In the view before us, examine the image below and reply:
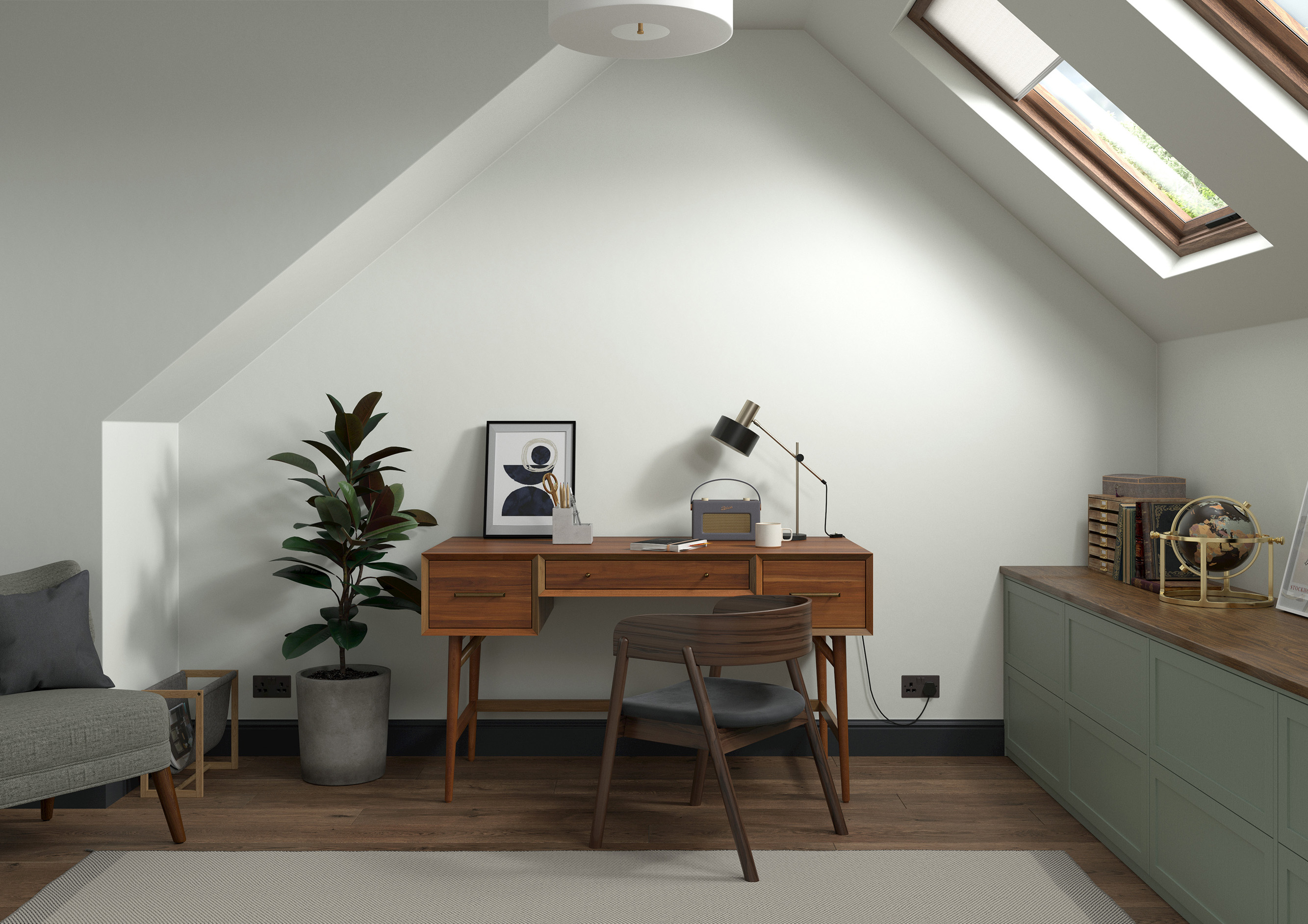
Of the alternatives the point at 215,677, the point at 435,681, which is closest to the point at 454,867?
the point at 435,681

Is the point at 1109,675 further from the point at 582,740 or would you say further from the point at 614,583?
the point at 582,740

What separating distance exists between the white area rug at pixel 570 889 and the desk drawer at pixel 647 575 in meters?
0.84

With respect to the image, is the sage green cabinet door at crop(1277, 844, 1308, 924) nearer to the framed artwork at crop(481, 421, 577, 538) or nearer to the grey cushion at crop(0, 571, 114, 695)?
the framed artwork at crop(481, 421, 577, 538)

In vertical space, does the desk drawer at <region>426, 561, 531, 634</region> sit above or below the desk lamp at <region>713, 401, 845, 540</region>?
below

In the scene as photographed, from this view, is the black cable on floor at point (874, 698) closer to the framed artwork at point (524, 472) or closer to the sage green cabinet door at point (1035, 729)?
the sage green cabinet door at point (1035, 729)

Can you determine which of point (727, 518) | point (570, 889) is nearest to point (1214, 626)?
point (727, 518)

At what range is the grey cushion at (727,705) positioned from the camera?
2.58m

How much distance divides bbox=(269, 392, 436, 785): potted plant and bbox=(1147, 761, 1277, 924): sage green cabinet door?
2.40m

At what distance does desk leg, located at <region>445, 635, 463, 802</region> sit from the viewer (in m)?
3.09

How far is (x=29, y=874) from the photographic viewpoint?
8.39 ft

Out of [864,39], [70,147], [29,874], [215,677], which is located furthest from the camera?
[215,677]

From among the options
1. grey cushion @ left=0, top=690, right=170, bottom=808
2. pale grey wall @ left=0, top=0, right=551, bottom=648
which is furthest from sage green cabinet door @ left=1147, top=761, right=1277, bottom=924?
pale grey wall @ left=0, top=0, right=551, bottom=648

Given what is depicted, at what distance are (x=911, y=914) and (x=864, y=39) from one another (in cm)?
287

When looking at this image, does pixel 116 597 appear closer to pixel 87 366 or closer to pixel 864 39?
pixel 87 366
